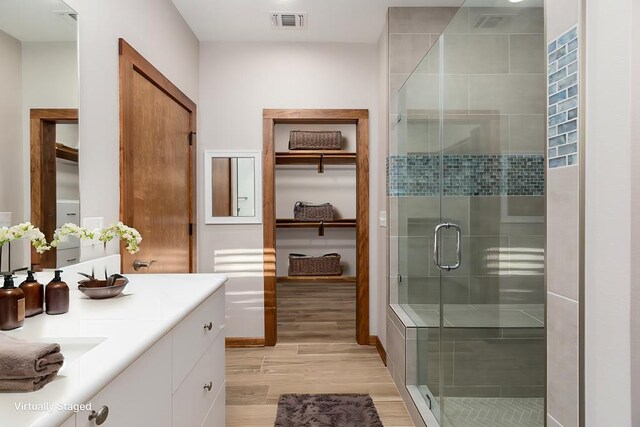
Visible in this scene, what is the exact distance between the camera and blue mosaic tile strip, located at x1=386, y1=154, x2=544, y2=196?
1.34 m

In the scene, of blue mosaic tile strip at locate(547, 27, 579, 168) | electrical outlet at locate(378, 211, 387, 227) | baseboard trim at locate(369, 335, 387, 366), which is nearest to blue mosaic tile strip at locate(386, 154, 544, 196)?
blue mosaic tile strip at locate(547, 27, 579, 168)

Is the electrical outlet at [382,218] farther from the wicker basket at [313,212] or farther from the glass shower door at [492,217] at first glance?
the wicker basket at [313,212]

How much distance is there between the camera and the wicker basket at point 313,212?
533cm

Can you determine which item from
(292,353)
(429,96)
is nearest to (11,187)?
(429,96)

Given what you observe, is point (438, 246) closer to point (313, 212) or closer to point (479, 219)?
point (479, 219)

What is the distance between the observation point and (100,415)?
2.67 ft

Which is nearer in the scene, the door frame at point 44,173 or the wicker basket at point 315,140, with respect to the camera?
the door frame at point 44,173

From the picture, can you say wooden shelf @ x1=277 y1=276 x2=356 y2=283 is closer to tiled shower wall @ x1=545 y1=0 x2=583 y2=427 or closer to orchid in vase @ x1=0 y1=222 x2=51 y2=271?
orchid in vase @ x1=0 y1=222 x2=51 y2=271

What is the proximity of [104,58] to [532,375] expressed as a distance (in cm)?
221

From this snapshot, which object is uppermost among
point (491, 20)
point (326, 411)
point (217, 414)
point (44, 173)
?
point (491, 20)

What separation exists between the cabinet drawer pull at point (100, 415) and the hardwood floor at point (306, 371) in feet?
5.62

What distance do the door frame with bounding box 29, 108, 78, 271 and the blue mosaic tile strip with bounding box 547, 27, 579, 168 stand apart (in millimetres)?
1604

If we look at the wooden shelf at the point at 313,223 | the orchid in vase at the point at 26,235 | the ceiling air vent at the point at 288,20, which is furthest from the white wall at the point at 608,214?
the wooden shelf at the point at 313,223

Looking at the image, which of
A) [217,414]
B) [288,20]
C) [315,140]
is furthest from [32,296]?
[315,140]
